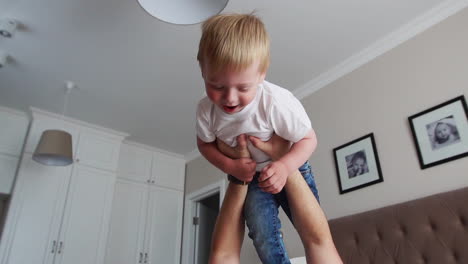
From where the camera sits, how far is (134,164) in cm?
454

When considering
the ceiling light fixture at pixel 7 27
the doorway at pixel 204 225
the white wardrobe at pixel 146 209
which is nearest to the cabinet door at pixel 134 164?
the white wardrobe at pixel 146 209

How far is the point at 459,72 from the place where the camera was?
90.6 inches

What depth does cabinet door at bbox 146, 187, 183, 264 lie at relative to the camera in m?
4.34

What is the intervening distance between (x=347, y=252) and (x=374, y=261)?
0.19m

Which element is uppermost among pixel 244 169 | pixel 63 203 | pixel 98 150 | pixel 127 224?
pixel 98 150

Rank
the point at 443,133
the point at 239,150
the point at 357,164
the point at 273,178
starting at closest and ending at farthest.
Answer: the point at 273,178
the point at 239,150
the point at 443,133
the point at 357,164

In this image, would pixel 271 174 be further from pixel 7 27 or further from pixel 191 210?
pixel 191 210

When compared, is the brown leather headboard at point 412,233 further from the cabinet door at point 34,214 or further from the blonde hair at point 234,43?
the cabinet door at point 34,214

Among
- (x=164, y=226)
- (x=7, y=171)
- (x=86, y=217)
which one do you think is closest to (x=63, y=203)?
(x=86, y=217)

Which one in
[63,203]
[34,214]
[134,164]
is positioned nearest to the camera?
[34,214]

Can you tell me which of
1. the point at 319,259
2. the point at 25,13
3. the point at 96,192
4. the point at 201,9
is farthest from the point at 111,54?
the point at 319,259

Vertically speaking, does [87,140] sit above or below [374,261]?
above

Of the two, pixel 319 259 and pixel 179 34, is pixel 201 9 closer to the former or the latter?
pixel 179 34

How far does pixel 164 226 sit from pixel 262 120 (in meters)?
4.09
